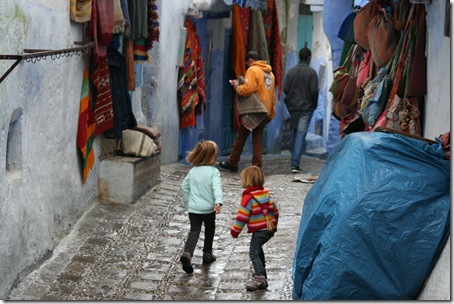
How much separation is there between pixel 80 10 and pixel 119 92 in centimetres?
143

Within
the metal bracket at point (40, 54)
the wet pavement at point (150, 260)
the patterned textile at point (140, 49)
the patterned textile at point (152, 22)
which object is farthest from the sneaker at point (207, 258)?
the patterned textile at point (152, 22)

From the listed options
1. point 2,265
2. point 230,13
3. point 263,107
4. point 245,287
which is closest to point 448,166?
point 245,287

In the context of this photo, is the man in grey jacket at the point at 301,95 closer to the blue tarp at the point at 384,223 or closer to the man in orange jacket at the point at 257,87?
the man in orange jacket at the point at 257,87

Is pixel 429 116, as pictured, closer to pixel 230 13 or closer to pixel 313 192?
pixel 313 192

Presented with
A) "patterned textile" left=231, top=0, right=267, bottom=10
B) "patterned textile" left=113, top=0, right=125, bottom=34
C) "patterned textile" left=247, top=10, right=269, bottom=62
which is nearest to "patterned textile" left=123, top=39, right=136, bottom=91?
"patterned textile" left=113, top=0, right=125, bottom=34

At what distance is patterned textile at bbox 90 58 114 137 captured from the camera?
29.7ft

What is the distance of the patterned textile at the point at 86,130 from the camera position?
8.69m

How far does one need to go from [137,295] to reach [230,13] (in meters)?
9.12

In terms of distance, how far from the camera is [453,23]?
18.2 ft

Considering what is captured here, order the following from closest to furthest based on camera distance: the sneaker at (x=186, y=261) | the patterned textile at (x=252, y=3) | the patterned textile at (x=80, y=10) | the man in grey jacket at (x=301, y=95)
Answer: the sneaker at (x=186, y=261) < the patterned textile at (x=80, y=10) < the patterned textile at (x=252, y=3) < the man in grey jacket at (x=301, y=95)

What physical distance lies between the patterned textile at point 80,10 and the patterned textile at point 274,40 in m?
8.99

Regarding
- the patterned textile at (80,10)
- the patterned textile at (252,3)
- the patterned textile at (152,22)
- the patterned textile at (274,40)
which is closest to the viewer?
the patterned textile at (80,10)

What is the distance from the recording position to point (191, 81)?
1314 cm

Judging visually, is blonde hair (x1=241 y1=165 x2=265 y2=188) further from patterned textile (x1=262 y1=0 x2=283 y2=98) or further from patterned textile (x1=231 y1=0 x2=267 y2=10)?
patterned textile (x1=262 y1=0 x2=283 y2=98)
